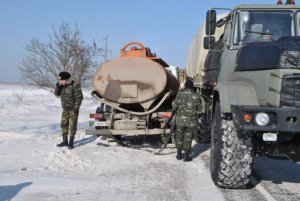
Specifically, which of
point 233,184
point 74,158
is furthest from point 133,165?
point 233,184

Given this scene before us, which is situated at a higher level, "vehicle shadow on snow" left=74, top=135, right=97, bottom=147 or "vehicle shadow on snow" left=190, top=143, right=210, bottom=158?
"vehicle shadow on snow" left=74, top=135, right=97, bottom=147

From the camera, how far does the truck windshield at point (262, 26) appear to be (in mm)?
6453

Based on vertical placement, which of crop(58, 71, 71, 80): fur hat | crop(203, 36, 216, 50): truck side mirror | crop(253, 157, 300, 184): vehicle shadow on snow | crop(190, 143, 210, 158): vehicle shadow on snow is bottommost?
crop(253, 157, 300, 184): vehicle shadow on snow

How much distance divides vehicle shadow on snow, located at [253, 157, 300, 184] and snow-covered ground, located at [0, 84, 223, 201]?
36.9 inches

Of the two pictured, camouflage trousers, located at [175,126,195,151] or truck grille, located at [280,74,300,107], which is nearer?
truck grille, located at [280,74,300,107]

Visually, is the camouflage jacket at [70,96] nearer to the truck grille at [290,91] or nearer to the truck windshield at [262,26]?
the truck windshield at [262,26]

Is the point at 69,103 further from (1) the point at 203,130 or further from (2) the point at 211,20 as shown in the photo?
(2) the point at 211,20

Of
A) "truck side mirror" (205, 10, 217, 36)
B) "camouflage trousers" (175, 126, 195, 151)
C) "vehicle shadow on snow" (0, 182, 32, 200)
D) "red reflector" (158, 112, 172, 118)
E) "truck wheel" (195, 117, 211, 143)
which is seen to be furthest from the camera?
"truck wheel" (195, 117, 211, 143)

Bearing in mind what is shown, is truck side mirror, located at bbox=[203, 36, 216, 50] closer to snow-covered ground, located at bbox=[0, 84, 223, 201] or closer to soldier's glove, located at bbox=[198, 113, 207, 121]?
snow-covered ground, located at bbox=[0, 84, 223, 201]

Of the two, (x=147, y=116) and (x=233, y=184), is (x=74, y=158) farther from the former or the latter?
(x=233, y=184)

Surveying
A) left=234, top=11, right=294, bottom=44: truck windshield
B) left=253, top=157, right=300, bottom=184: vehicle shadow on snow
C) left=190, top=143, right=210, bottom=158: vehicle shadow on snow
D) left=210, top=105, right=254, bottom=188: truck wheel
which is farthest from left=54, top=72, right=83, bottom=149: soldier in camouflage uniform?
left=210, top=105, right=254, bottom=188: truck wheel

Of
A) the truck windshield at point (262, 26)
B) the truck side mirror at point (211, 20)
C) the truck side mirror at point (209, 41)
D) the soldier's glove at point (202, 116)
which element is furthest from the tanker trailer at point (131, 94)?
the truck windshield at point (262, 26)

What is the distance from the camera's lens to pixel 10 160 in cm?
767

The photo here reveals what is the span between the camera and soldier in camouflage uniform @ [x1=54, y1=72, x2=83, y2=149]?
30.6 ft
